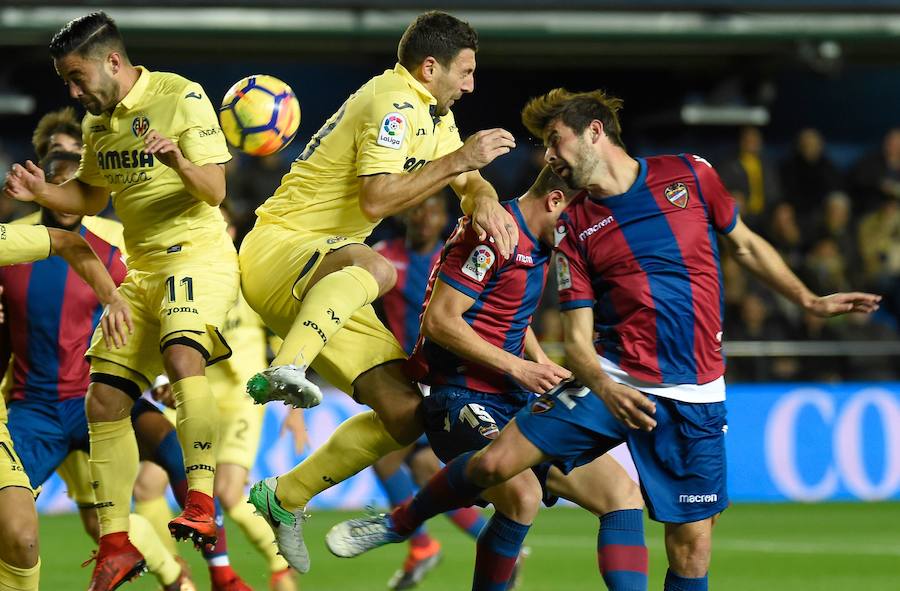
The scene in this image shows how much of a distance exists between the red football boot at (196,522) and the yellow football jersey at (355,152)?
1297 mm

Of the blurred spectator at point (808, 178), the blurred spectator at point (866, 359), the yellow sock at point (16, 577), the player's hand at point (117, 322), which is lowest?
the blurred spectator at point (866, 359)

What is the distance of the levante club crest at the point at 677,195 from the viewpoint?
20.1 ft

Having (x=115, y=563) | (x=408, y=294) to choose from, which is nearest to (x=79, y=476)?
(x=115, y=563)

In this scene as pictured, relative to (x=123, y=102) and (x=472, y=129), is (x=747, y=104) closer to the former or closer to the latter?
(x=472, y=129)

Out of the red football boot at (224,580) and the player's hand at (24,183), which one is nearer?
the player's hand at (24,183)

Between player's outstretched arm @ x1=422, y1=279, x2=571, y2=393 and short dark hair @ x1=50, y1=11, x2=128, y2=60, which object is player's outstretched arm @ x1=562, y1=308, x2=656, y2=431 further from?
short dark hair @ x1=50, y1=11, x2=128, y2=60

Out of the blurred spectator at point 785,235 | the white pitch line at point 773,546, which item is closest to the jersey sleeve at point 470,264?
the white pitch line at point 773,546

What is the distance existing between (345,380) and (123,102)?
1582 millimetres

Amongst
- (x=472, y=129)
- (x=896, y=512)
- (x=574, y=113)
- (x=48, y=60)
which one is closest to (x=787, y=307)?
(x=896, y=512)

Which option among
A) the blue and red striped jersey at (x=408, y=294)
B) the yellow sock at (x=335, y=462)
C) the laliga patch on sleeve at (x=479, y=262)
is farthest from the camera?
the blue and red striped jersey at (x=408, y=294)

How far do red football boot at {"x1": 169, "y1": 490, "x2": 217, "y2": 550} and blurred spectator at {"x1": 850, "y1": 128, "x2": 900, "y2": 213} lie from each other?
1207 centimetres

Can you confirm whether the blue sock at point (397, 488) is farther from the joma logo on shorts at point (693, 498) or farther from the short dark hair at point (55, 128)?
the joma logo on shorts at point (693, 498)

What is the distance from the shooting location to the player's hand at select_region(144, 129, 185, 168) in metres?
6.07

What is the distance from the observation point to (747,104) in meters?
17.5
